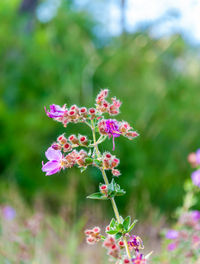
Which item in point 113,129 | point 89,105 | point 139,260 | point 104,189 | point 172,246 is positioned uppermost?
point 89,105

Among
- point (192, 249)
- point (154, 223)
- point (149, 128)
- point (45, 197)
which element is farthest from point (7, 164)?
point (192, 249)

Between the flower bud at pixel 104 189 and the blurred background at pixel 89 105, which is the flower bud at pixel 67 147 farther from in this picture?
the blurred background at pixel 89 105

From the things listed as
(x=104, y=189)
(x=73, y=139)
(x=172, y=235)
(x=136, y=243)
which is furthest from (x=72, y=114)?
(x=172, y=235)

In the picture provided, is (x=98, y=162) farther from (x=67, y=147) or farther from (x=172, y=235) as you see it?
(x=172, y=235)

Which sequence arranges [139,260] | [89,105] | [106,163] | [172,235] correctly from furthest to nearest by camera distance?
[89,105], [172,235], [106,163], [139,260]

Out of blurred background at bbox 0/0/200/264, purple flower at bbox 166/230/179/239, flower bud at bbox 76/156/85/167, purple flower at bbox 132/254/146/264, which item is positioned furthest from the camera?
blurred background at bbox 0/0/200/264

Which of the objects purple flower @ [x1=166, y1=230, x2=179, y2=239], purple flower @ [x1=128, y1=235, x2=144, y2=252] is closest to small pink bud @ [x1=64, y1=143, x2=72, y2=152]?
purple flower @ [x1=128, y1=235, x2=144, y2=252]

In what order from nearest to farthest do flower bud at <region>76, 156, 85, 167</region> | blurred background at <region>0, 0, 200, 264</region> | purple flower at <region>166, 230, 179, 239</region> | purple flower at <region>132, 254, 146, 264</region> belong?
purple flower at <region>132, 254, 146, 264</region>, flower bud at <region>76, 156, 85, 167</region>, purple flower at <region>166, 230, 179, 239</region>, blurred background at <region>0, 0, 200, 264</region>

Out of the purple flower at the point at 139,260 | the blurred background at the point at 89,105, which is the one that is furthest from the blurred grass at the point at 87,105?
the purple flower at the point at 139,260

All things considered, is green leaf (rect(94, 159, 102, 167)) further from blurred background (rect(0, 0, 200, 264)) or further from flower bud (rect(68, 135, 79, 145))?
blurred background (rect(0, 0, 200, 264))
